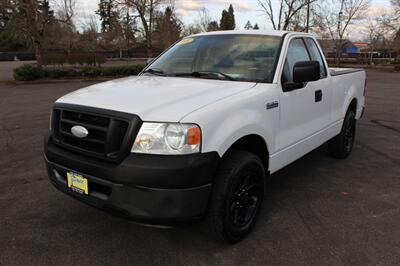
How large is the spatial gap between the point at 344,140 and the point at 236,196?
3.04 meters

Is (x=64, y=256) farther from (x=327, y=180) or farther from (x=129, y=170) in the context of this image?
(x=327, y=180)

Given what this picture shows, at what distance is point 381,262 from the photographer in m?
2.76

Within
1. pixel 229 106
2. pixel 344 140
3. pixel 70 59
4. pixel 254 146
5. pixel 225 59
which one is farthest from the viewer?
pixel 70 59

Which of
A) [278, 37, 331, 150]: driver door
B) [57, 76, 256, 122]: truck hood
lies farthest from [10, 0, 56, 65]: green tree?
[278, 37, 331, 150]: driver door

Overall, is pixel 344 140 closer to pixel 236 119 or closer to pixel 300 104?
pixel 300 104

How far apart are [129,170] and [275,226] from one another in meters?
1.64

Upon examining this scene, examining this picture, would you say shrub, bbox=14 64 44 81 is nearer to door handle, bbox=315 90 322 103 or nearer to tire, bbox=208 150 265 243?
door handle, bbox=315 90 322 103

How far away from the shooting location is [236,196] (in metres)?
2.91

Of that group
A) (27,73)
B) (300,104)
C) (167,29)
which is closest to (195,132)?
(300,104)

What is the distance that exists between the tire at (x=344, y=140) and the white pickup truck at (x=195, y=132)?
137 centimetres

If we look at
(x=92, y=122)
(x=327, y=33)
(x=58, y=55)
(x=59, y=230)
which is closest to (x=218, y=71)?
(x=92, y=122)

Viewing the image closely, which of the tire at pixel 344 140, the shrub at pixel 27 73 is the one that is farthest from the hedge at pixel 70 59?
the tire at pixel 344 140

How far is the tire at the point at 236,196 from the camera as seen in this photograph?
2674mm

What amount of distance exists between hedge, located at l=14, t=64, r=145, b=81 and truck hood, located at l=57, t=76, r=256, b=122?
1645 cm
